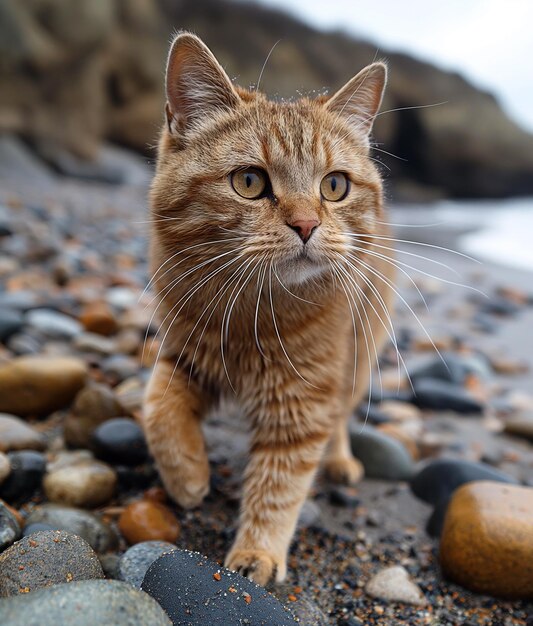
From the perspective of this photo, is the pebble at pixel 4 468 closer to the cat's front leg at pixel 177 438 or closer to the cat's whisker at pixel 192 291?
the cat's front leg at pixel 177 438

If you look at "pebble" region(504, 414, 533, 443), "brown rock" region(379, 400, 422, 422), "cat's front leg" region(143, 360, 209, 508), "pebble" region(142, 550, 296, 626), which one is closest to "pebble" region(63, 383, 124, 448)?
"cat's front leg" region(143, 360, 209, 508)

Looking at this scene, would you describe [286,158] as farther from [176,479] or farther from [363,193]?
[176,479]

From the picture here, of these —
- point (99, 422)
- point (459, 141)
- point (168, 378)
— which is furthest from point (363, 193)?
point (459, 141)

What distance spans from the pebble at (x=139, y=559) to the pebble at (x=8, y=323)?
2003 mm

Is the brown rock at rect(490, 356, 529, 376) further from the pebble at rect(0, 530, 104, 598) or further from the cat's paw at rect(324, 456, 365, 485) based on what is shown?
the pebble at rect(0, 530, 104, 598)

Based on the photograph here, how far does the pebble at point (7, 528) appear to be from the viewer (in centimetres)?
181

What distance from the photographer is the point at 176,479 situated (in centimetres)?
230

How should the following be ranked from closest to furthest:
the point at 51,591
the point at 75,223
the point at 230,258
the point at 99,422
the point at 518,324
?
the point at 51,591 < the point at 230,258 < the point at 99,422 < the point at 518,324 < the point at 75,223

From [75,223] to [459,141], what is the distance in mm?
21151

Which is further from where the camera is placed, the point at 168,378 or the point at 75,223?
the point at 75,223

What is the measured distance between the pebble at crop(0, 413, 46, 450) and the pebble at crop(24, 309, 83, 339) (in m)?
1.23

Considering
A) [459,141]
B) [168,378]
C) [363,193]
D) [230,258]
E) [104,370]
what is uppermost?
[459,141]

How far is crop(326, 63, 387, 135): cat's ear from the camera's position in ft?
8.20

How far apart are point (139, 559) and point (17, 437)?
0.93 metres
